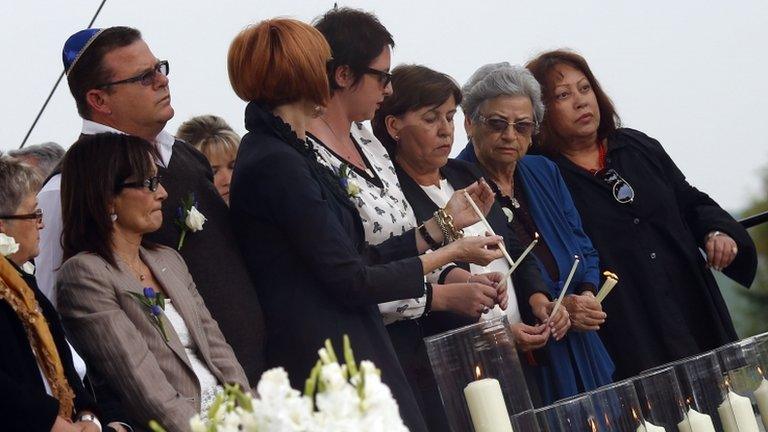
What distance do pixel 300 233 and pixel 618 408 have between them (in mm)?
947

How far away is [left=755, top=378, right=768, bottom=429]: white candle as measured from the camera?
3152 millimetres

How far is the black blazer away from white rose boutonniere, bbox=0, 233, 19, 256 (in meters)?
0.08

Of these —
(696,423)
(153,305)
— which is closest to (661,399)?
(696,423)

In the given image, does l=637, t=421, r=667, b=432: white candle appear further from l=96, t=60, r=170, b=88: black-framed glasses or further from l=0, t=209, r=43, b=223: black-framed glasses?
l=96, t=60, r=170, b=88: black-framed glasses

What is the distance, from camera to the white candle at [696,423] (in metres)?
3.02

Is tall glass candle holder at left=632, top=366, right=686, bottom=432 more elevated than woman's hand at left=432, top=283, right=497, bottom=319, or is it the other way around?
woman's hand at left=432, top=283, right=497, bottom=319

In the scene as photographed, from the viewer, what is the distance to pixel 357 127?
4.32 metres

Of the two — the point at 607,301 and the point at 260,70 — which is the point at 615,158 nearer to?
the point at 607,301

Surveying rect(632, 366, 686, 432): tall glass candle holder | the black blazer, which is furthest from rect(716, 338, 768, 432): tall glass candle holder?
the black blazer

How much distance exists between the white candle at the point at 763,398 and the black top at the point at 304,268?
2.73 ft

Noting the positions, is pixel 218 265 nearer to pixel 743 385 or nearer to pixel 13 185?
pixel 13 185

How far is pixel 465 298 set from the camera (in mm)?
3918

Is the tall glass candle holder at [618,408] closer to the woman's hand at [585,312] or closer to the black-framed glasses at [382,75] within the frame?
the black-framed glasses at [382,75]

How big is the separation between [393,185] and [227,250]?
702 millimetres
